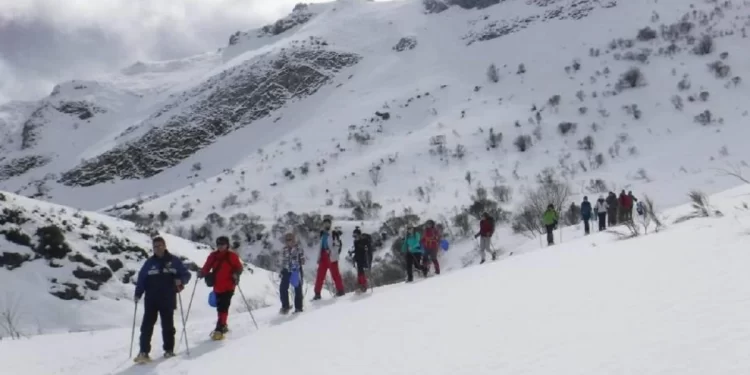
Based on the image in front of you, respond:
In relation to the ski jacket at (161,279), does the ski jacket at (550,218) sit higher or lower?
lower

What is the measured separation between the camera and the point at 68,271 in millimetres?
17094

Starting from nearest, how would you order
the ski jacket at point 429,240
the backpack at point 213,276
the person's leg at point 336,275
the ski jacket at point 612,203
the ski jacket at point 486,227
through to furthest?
the backpack at point 213,276
the person's leg at point 336,275
the ski jacket at point 429,240
the ski jacket at point 486,227
the ski jacket at point 612,203

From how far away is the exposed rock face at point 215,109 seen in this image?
9281 centimetres

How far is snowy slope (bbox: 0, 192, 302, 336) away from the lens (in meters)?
15.4

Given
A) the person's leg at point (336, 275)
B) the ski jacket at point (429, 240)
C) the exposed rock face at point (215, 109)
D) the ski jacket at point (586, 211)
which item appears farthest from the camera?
the exposed rock face at point (215, 109)

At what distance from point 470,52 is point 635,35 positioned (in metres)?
24.3

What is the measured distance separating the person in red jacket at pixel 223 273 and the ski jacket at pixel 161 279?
75 centimetres

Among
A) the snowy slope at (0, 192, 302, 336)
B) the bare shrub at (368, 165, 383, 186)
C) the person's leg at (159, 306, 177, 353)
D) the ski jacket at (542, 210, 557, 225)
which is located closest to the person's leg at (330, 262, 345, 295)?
the person's leg at (159, 306, 177, 353)

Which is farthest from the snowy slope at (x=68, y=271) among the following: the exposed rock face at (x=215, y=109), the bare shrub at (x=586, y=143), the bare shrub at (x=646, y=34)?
the exposed rock face at (x=215, y=109)

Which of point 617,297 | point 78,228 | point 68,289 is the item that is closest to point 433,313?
point 617,297

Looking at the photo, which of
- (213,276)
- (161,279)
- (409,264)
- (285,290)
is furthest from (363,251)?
(161,279)

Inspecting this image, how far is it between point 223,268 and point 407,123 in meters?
62.1

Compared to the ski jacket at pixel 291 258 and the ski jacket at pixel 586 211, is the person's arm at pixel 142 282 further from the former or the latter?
the ski jacket at pixel 586 211

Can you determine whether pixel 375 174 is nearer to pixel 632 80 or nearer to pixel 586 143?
pixel 586 143
